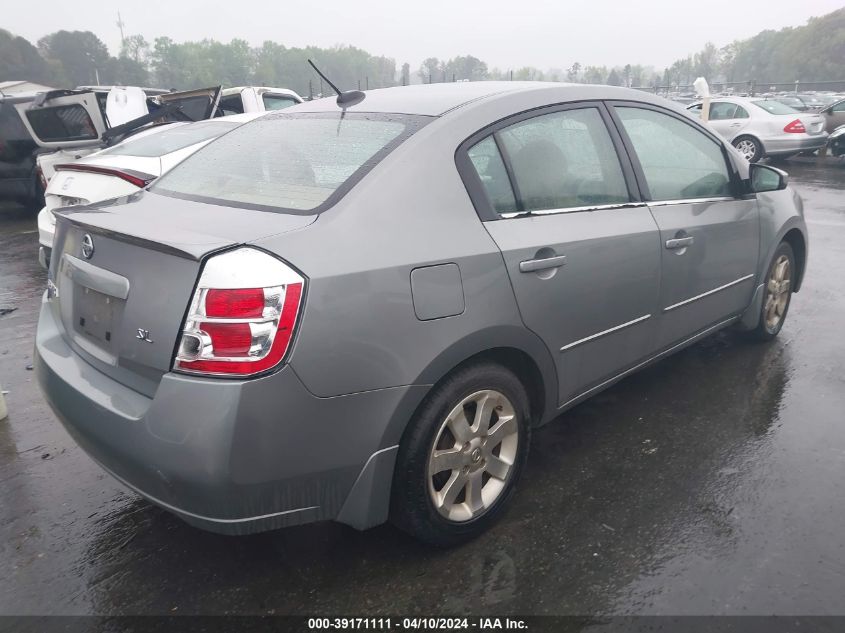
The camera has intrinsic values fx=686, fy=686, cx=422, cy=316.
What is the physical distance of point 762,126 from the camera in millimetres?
15359

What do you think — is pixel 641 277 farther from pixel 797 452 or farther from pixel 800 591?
pixel 800 591

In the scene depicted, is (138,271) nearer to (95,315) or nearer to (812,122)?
(95,315)

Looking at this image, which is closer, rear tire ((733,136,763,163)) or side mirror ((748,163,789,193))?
side mirror ((748,163,789,193))

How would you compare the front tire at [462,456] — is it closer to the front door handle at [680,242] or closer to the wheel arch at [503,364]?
the wheel arch at [503,364]

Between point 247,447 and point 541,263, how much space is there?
4.28ft

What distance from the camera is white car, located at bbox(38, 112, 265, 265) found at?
534 cm

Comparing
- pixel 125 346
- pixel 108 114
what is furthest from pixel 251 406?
pixel 108 114

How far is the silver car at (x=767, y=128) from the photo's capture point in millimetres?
15211

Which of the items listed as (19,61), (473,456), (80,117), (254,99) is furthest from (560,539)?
(19,61)

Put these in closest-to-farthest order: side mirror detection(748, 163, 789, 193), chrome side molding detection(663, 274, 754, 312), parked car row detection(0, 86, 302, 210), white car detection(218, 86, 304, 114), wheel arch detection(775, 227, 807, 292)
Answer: chrome side molding detection(663, 274, 754, 312) < side mirror detection(748, 163, 789, 193) < wheel arch detection(775, 227, 807, 292) < parked car row detection(0, 86, 302, 210) < white car detection(218, 86, 304, 114)

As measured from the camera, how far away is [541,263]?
2635 millimetres

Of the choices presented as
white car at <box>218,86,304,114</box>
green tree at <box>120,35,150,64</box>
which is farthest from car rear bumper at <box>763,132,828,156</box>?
green tree at <box>120,35,150,64</box>

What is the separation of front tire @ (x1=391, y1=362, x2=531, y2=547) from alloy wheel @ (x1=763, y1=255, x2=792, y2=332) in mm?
2577

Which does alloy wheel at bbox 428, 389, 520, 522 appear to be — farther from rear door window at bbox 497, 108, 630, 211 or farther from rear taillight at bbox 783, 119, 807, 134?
rear taillight at bbox 783, 119, 807, 134
